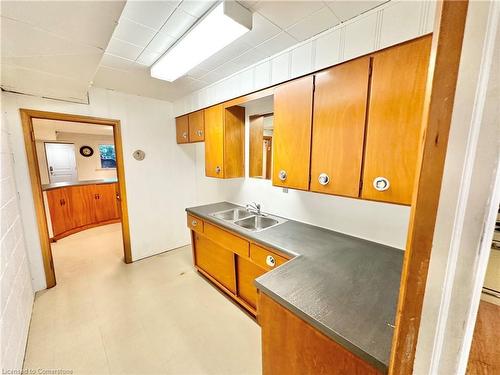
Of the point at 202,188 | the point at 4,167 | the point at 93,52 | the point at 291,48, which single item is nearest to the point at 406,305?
the point at 291,48

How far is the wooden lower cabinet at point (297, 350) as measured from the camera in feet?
2.49

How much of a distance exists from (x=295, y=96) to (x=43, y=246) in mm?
3007

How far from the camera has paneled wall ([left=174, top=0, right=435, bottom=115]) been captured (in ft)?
3.30

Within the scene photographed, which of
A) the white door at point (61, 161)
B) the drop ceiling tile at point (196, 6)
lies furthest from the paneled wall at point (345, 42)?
the white door at point (61, 161)

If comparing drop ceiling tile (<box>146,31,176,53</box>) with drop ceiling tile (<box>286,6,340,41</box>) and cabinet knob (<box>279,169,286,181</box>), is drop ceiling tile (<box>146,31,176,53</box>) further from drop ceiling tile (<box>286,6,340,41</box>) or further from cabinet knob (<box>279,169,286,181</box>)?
cabinet knob (<box>279,169,286,181</box>)

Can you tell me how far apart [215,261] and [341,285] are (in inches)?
59.3

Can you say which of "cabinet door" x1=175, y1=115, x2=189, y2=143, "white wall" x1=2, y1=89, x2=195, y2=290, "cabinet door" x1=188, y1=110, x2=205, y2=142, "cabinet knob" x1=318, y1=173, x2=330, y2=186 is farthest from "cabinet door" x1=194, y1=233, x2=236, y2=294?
"cabinet door" x1=175, y1=115, x2=189, y2=143

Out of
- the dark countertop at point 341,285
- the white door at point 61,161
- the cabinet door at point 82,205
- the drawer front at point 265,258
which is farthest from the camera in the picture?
the white door at point 61,161

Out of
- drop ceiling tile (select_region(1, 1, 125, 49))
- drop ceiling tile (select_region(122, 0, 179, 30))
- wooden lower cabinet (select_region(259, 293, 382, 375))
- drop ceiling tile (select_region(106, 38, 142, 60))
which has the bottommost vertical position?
wooden lower cabinet (select_region(259, 293, 382, 375))

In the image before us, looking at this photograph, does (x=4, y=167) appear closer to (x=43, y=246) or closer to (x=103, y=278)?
(x=43, y=246)

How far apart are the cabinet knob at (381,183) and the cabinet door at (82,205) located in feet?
16.4

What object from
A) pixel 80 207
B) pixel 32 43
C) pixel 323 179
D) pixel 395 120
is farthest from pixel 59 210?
pixel 395 120

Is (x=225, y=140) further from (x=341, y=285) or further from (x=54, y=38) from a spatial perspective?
(x=341, y=285)

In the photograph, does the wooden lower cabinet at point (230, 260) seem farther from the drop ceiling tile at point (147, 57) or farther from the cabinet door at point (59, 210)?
the cabinet door at point (59, 210)
